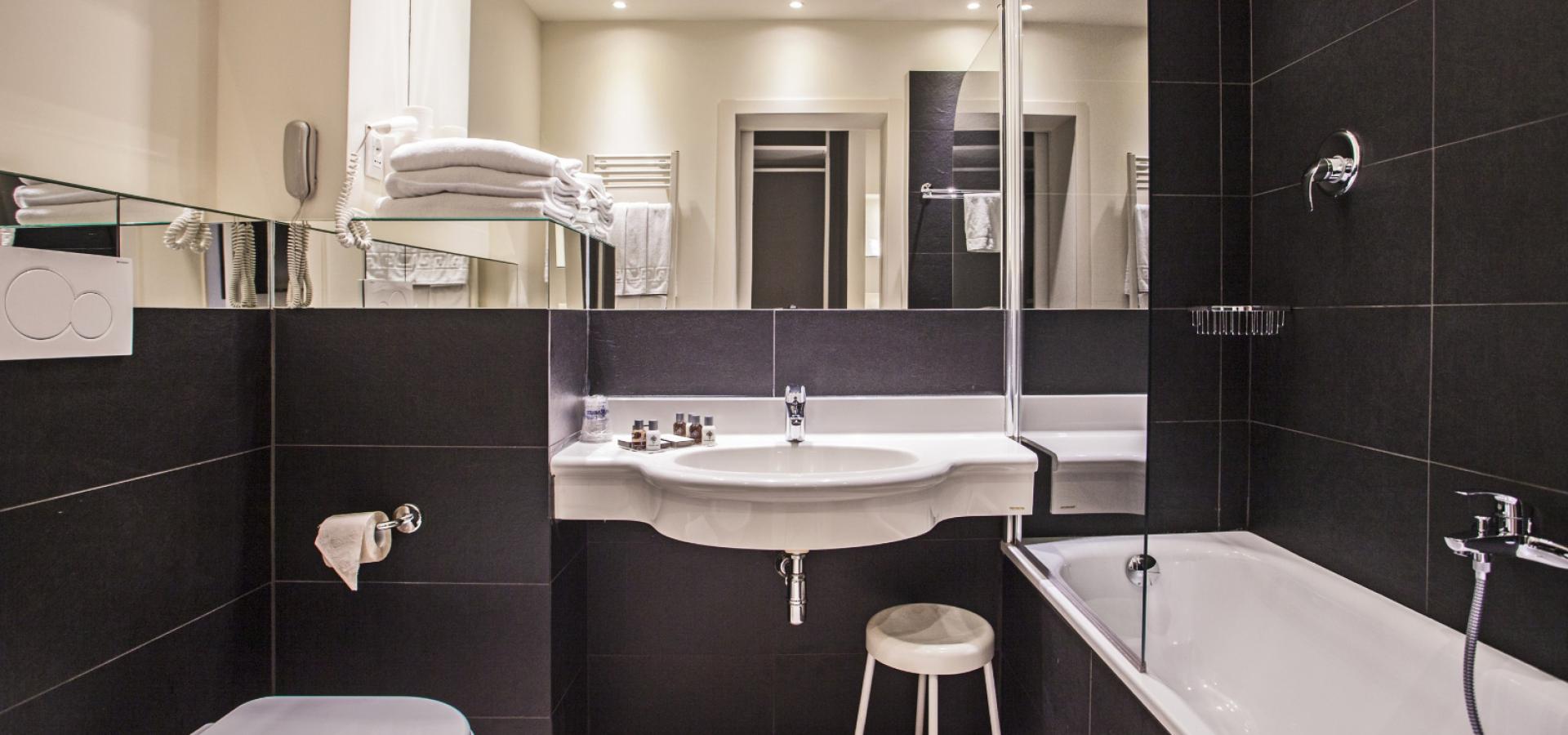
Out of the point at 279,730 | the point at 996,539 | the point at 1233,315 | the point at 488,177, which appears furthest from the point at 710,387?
the point at 1233,315

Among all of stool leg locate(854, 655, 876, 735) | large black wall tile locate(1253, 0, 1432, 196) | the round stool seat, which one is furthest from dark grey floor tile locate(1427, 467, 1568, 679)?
stool leg locate(854, 655, 876, 735)

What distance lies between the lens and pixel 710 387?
72.1 inches

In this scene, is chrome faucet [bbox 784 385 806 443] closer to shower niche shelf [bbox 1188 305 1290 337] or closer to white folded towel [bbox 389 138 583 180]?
white folded towel [bbox 389 138 583 180]

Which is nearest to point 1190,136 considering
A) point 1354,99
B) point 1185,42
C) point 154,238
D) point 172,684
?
point 1185,42

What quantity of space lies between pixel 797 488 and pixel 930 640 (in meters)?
0.53

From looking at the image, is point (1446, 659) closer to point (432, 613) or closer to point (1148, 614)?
point (1148, 614)

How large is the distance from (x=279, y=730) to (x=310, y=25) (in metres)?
1.65

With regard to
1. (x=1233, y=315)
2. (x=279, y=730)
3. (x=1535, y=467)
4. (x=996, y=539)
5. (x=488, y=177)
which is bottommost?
(x=279, y=730)

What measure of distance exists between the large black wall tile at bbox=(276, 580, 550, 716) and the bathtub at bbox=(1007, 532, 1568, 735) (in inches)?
44.1

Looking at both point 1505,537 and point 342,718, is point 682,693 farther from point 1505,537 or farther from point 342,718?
point 1505,537

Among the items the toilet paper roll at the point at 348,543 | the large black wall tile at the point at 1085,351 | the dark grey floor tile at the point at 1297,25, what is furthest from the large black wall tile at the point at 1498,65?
the toilet paper roll at the point at 348,543

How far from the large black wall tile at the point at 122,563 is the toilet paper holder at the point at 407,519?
0.29 metres

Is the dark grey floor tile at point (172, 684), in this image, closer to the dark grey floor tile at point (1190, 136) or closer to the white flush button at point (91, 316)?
the white flush button at point (91, 316)

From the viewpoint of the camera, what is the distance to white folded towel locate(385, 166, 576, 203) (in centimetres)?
147
